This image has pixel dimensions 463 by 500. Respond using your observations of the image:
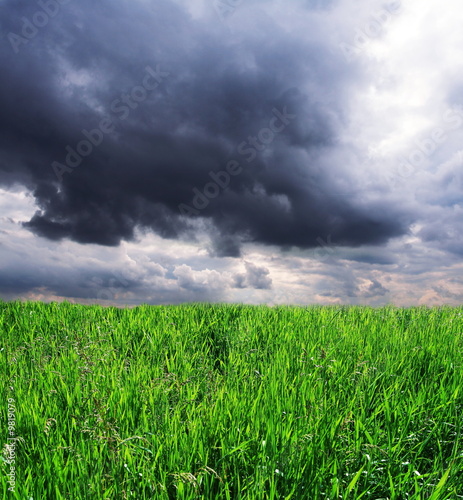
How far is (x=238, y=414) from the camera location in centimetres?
379

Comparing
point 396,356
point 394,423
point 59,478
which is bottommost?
point 59,478

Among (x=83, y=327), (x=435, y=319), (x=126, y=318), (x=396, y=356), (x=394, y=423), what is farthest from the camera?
(x=435, y=319)

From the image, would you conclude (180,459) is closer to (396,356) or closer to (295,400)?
(295,400)

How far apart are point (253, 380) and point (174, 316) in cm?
419

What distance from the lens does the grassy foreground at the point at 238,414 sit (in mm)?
2965

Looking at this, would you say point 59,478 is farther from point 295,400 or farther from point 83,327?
point 83,327

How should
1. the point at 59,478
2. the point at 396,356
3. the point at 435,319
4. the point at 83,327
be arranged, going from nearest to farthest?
the point at 59,478, the point at 396,356, the point at 83,327, the point at 435,319

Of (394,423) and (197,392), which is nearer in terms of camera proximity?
(394,423)

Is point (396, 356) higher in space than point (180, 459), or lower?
higher

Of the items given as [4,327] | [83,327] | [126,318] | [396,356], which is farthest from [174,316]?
[396,356]

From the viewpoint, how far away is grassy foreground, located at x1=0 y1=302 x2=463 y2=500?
296 centimetres

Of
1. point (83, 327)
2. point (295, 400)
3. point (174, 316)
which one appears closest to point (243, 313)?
point (174, 316)

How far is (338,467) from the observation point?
3129 mm

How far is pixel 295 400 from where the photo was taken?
4285 mm
